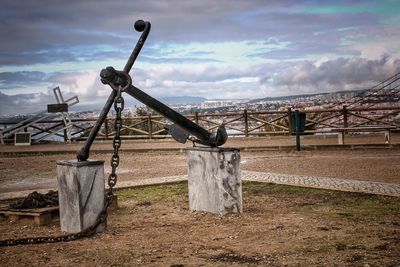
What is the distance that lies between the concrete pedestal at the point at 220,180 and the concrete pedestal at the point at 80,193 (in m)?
1.67

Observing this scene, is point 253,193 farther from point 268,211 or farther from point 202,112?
point 202,112

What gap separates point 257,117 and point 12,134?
1350 cm

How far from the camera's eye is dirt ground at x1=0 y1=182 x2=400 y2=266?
470 cm

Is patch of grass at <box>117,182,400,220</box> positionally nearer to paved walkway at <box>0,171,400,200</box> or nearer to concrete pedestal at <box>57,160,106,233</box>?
paved walkway at <box>0,171,400,200</box>

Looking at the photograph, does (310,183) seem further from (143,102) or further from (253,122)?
(253,122)

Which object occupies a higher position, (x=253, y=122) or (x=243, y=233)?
(x=253, y=122)

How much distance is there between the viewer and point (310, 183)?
9219mm

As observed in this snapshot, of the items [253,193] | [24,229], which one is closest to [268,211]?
[253,193]

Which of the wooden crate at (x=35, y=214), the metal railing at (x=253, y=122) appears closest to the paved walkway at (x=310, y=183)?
the wooden crate at (x=35, y=214)

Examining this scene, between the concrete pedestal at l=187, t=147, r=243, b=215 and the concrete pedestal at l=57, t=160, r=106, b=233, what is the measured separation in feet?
5.48

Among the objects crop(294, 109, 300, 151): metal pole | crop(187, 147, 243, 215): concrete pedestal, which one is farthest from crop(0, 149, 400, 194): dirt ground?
crop(187, 147, 243, 215): concrete pedestal

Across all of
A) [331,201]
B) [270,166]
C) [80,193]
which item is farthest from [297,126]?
[80,193]

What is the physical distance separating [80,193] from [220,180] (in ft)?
6.68

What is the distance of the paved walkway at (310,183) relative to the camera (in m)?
8.20
